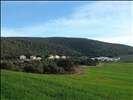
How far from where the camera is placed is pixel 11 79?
2419cm

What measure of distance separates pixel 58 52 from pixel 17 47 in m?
21.0

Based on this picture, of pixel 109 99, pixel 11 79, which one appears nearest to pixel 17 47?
pixel 11 79

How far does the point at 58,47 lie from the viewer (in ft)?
407

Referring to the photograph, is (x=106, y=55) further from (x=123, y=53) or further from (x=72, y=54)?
(x=72, y=54)

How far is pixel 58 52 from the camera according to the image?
121000mm

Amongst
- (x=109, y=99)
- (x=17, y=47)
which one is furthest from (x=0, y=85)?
(x=17, y=47)

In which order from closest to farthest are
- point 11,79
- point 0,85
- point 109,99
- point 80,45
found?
point 109,99
point 0,85
point 11,79
point 80,45

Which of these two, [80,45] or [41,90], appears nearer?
[41,90]

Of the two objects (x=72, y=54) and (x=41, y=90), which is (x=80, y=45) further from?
(x=41, y=90)

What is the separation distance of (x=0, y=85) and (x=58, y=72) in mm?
18030

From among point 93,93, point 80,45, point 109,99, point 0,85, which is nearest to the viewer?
point 109,99

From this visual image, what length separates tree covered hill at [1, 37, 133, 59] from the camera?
104312 mm

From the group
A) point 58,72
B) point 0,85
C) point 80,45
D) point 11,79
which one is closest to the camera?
point 0,85

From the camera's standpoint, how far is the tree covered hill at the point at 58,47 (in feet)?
342
